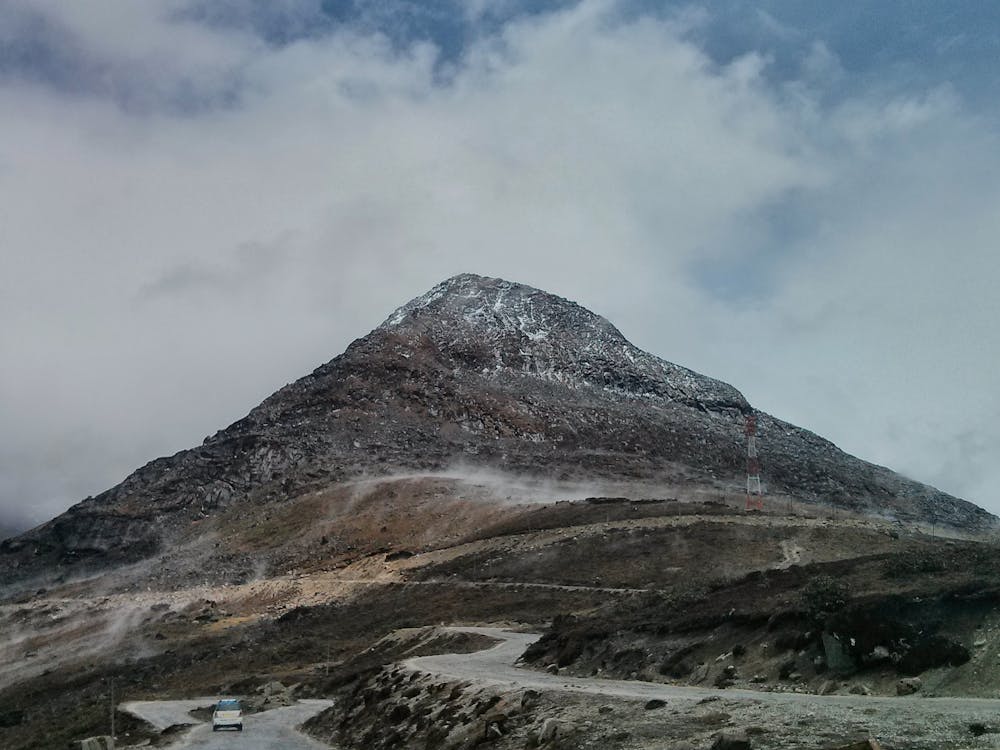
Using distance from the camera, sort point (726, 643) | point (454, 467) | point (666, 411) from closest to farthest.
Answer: point (726, 643), point (454, 467), point (666, 411)

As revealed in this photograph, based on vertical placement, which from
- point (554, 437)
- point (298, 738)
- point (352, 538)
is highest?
point (554, 437)

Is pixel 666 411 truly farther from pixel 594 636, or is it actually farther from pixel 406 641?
pixel 594 636

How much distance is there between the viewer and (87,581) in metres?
100

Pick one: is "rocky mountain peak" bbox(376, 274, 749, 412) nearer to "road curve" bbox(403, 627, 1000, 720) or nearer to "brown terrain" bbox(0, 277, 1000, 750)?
"brown terrain" bbox(0, 277, 1000, 750)

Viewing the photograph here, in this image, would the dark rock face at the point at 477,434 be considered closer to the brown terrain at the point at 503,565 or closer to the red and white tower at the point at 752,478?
the brown terrain at the point at 503,565

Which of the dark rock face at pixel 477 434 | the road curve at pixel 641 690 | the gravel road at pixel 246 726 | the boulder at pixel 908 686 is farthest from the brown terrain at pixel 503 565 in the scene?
the gravel road at pixel 246 726

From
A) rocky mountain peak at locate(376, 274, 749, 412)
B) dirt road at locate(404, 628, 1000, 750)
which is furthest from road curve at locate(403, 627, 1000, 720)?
rocky mountain peak at locate(376, 274, 749, 412)

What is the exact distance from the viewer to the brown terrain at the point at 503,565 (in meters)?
20.6

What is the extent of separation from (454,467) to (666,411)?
40.0 meters

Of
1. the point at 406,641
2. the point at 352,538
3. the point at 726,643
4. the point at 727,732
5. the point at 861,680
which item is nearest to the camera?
the point at 727,732

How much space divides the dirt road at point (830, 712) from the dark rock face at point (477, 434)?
91069 mm

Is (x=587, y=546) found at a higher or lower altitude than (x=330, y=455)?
lower

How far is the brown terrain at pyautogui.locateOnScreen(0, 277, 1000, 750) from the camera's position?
20.6 m

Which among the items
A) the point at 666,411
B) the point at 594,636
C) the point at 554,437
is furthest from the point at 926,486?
the point at 594,636
